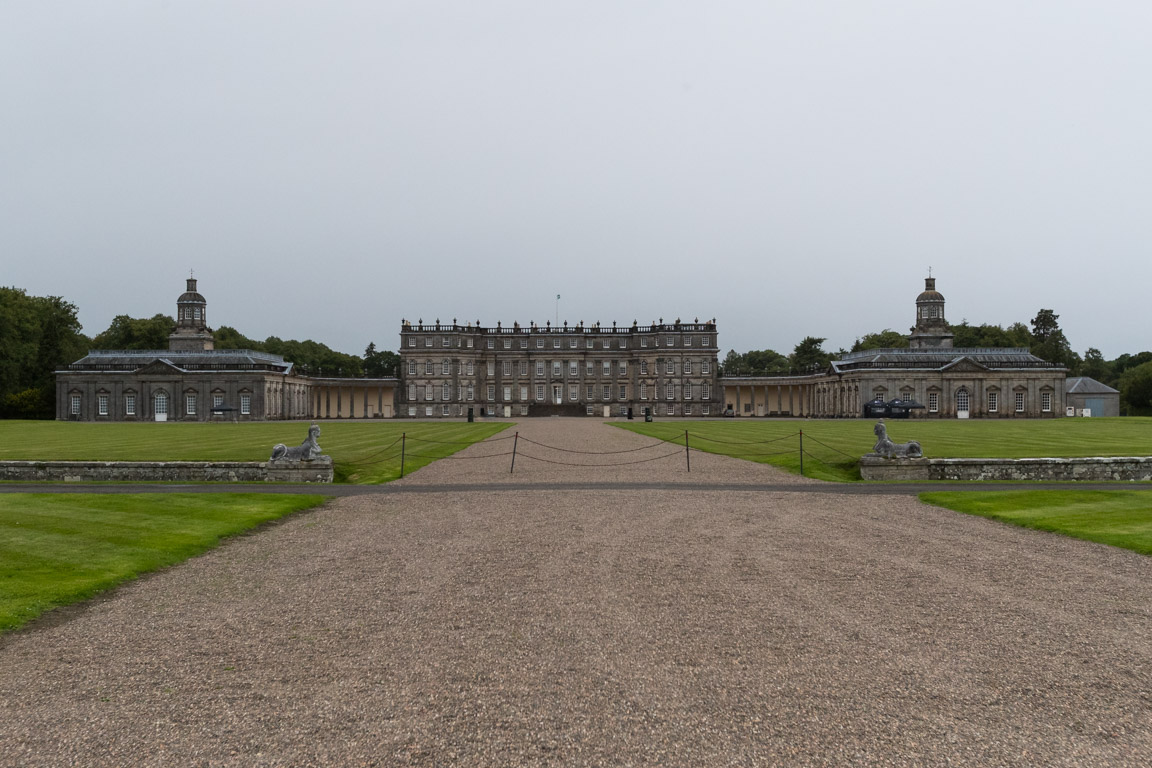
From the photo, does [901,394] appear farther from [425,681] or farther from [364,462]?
[425,681]

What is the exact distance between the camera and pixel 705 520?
13711 mm

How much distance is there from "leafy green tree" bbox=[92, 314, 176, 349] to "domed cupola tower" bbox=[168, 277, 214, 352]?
516 cm

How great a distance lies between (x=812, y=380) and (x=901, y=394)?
50.3ft

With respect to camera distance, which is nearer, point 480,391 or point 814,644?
point 814,644

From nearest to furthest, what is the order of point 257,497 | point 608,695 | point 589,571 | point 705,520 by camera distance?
point 608,695, point 589,571, point 705,520, point 257,497

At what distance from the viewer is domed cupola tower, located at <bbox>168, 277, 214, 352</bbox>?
92.8 metres

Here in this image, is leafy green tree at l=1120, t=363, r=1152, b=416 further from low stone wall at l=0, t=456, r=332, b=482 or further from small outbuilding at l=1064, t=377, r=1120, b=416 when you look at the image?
low stone wall at l=0, t=456, r=332, b=482

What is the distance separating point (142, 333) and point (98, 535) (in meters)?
101

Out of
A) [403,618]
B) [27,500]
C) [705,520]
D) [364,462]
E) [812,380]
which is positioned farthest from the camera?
[812,380]

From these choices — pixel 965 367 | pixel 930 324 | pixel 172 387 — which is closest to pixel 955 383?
pixel 965 367

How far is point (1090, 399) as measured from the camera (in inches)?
3260

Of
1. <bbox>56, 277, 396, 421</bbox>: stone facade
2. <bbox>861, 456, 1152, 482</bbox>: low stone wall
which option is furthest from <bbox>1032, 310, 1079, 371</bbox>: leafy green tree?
<bbox>56, 277, 396, 421</bbox>: stone facade

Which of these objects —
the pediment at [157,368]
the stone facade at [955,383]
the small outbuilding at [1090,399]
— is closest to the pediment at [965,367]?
the stone facade at [955,383]

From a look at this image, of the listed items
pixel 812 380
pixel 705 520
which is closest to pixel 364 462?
pixel 705 520
